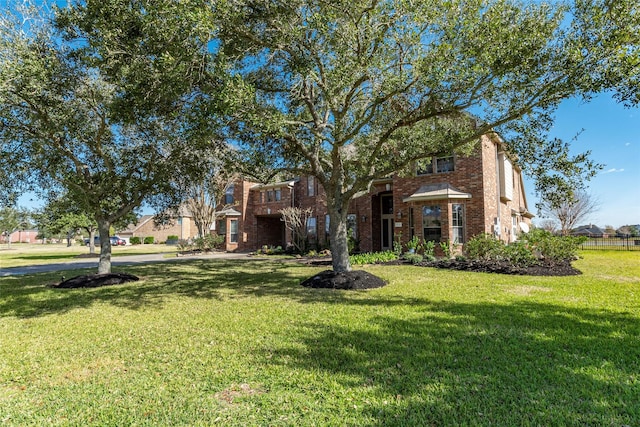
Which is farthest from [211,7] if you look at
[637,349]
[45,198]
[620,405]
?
[45,198]

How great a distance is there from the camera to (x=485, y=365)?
12.4 feet

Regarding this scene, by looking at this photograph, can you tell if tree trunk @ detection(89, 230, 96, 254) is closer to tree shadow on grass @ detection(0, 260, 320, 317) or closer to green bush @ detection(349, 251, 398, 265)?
tree shadow on grass @ detection(0, 260, 320, 317)

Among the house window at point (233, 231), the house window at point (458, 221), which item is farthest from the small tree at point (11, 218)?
the house window at point (458, 221)

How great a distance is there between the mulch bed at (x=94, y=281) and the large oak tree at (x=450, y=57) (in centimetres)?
624

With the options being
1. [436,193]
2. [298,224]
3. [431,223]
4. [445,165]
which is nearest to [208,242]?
[298,224]

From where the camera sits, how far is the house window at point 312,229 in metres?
22.7

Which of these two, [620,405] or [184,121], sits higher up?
[184,121]

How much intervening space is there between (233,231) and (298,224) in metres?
8.79

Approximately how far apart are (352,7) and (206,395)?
6819 mm

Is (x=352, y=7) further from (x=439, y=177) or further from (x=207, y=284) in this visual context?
(x=439, y=177)

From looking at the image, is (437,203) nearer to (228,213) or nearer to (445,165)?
(445,165)

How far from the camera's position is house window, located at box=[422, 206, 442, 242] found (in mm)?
15453

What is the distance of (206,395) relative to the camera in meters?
3.26

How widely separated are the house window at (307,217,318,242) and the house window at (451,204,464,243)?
9.58 m
